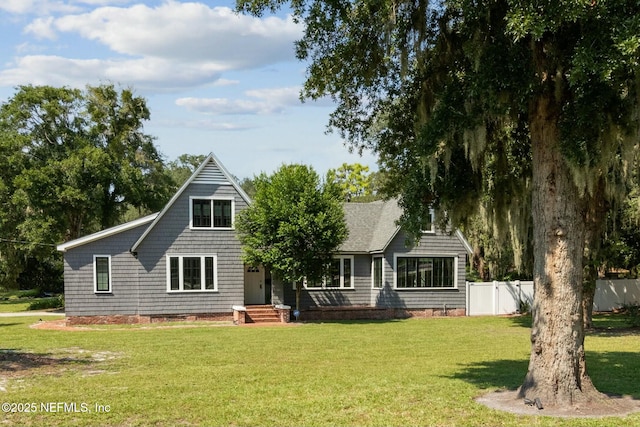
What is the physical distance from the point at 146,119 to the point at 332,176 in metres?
17.4

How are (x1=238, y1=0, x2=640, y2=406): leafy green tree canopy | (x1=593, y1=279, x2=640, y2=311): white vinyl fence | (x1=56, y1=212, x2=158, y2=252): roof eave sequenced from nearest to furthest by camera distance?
(x1=238, y1=0, x2=640, y2=406): leafy green tree canopy → (x1=56, y1=212, x2=158, y2=252): roof eave → (x1=593, y1=279, x2=640, y2=311): white vinyl fence

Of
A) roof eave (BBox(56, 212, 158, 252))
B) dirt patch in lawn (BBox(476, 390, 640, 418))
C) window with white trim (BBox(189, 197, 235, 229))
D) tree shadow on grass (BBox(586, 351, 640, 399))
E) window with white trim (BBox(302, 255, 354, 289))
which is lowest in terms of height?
tree shadow on grass (BBox(586, 351, 640, 399))

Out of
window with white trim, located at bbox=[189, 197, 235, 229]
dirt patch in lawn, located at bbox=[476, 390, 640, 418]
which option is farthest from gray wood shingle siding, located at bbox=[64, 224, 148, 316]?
dirt patch in lawn, located at bbox=[476, 390, 640, 418]

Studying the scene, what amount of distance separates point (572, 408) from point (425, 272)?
18608 millimetres

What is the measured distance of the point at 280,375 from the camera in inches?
441

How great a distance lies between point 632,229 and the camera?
971 inches

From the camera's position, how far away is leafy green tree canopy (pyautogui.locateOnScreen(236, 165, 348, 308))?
22.8 metres

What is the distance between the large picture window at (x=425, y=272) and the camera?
26484 mm

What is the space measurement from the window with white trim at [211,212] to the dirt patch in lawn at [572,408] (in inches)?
665

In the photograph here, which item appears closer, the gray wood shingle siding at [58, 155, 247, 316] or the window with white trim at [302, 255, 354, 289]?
the gray wood shingle siding at [58, 155, 247, 316]

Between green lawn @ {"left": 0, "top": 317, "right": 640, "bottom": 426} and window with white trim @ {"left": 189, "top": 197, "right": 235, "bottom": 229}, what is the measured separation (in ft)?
17.5

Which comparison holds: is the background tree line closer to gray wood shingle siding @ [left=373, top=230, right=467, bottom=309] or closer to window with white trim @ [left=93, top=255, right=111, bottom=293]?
gray wood shingle siding @ [left=373, top=230, right=467, bottom=309]

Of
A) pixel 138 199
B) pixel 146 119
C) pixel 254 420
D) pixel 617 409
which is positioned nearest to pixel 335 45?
pixel 254 420

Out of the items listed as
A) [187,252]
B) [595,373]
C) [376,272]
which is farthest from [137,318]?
[595,373]
